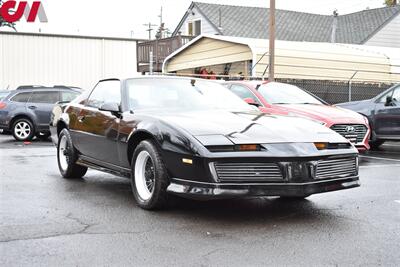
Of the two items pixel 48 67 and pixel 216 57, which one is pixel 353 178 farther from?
pixel 48 67

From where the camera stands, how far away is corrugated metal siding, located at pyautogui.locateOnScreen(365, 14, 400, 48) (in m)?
30.9

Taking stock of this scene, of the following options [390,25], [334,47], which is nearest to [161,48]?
[334,47]

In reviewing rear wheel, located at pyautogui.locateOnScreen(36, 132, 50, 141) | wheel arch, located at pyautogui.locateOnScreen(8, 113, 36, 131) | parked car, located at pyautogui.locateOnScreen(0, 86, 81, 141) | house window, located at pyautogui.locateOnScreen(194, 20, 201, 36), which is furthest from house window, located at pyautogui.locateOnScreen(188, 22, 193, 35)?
wheel arch, located at pyautogui.locateOnScreen(8, 113, 36, 131)

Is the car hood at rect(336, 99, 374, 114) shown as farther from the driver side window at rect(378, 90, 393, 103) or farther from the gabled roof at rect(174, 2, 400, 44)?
the gabled roof at rect(174, 2, 400, 44)

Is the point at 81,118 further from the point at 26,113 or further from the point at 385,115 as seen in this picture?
the point at 26,113

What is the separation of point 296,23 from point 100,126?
28499mm

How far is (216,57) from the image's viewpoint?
20.4 metres

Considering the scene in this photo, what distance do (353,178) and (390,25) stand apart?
92.5ft

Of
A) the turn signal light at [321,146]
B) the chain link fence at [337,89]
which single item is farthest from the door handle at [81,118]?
the chain link fence at [337,89]

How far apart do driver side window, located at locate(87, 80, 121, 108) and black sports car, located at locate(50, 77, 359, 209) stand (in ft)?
0.07

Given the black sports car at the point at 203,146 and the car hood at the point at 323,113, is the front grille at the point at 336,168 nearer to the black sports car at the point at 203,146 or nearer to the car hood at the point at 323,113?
the black sports car at the point at 203,146

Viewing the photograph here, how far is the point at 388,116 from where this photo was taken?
11.9 meters

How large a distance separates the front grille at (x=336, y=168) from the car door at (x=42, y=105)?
1132 centimetres

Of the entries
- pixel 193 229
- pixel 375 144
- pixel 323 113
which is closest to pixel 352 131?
pixel 323 113
